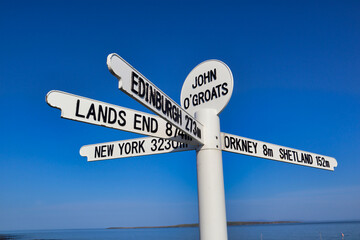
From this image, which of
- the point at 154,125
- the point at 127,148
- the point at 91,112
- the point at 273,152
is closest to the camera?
the point at 91,112

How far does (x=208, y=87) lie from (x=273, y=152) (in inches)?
47.6

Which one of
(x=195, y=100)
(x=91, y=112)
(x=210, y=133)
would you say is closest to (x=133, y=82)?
(x=91, y=112)

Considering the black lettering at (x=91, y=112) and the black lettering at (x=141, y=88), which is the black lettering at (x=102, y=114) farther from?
the black lettering at (x=141, y=88)

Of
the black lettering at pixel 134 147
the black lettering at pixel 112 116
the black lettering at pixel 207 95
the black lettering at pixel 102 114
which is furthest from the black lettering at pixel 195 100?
the black lettering at pixel 102 114

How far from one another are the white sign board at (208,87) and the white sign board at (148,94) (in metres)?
0.49

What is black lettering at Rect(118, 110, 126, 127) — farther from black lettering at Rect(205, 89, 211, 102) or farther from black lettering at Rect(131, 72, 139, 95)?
black lettering at Rect(205, 89, 211, 102)

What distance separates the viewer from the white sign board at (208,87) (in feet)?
10.5

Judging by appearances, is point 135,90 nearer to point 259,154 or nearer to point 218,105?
point 218,105

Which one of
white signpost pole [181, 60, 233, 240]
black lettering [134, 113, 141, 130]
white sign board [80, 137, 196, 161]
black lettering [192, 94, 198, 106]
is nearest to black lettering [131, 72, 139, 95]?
black lettering [134, 113, 141, 130]

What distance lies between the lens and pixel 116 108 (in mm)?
2598

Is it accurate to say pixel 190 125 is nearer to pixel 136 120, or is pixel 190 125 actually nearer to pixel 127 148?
pixel 136 120

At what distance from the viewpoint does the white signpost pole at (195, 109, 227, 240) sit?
2803 millimetres

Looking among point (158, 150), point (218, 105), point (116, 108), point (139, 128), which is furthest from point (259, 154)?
point (116, 108)

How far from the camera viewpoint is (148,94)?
2.18 meters
